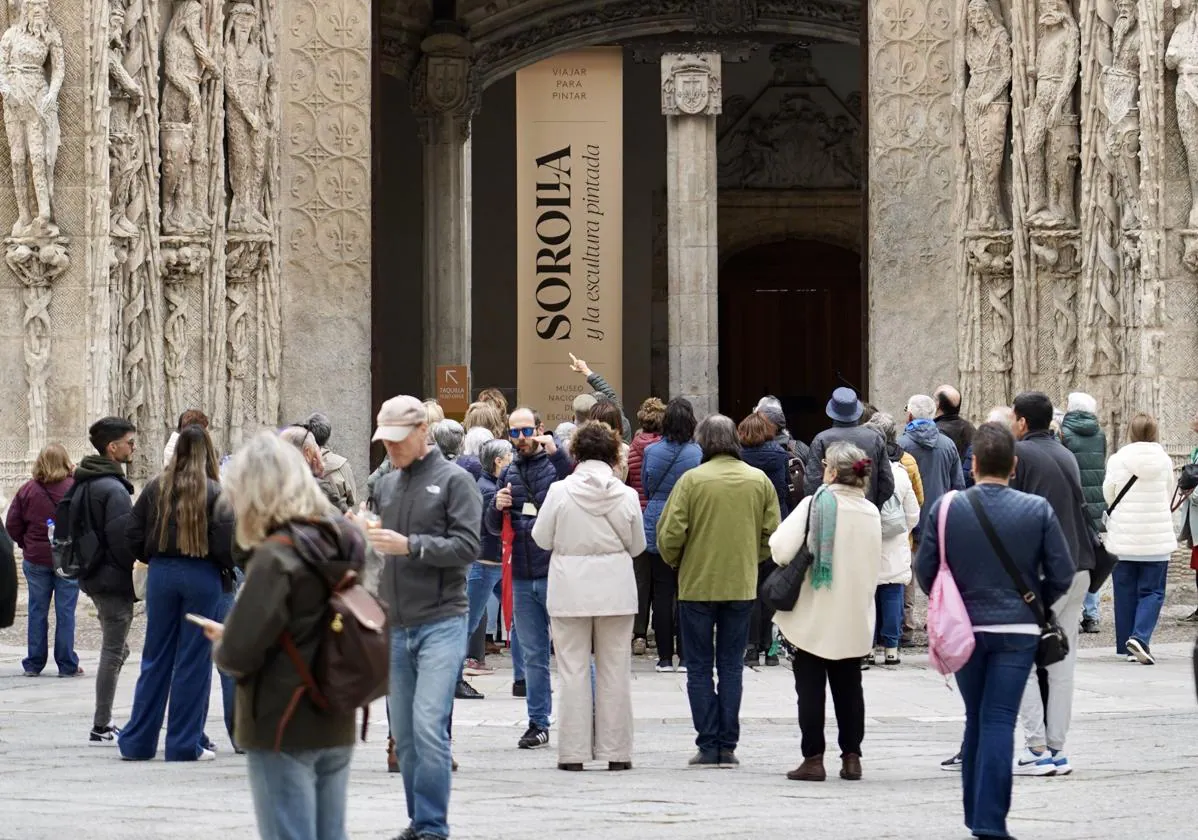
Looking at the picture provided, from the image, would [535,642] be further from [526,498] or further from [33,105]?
[33,105]

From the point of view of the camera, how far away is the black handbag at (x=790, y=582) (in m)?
8.71

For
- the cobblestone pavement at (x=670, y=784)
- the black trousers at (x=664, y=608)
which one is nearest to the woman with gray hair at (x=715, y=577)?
the cobblestone pavement at (x=670, y=784)

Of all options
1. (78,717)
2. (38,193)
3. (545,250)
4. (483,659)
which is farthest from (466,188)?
(78,717)

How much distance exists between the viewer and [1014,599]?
730 centimetres

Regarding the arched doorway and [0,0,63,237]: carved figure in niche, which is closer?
[0,0,63,237]: carved figure in niche

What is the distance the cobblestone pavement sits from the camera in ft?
24.7

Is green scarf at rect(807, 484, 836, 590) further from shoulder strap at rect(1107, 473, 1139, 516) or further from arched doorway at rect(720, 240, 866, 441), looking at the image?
arched doorway at rect(720, 240, 866, 441)

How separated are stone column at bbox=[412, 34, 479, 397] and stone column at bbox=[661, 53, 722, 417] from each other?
234 cm

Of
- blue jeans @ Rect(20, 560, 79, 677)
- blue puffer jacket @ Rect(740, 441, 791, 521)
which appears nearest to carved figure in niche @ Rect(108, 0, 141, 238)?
blue jeans @ Rect(20, 560, 79, 677)

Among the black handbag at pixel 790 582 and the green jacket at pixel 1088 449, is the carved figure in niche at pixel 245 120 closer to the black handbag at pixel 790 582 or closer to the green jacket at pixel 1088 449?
the green jacket at pixel 1088 449

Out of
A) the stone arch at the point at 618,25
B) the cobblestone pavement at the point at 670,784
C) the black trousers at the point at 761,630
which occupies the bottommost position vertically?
the cobblestone pavement at the point at 670,784

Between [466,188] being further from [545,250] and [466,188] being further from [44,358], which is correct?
[44,358]

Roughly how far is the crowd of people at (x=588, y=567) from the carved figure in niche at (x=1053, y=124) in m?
2.98

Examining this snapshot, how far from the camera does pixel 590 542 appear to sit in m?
9.06
